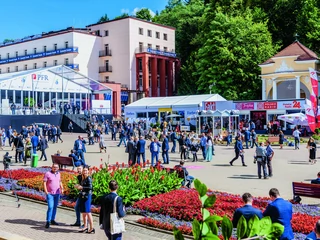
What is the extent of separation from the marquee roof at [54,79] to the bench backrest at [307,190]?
4048cm

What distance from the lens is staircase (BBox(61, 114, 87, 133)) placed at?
47966 millimetres

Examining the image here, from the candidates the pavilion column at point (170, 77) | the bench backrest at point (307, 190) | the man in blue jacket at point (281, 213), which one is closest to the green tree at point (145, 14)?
the pavilion column at point (170, 77)

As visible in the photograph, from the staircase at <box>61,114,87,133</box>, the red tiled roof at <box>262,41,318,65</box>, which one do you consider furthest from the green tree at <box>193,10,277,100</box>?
the staircase at <box>61,114,87,133</box>

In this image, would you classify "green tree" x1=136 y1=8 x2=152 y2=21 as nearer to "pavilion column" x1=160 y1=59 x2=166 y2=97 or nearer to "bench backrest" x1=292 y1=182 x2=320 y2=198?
"pavilion column" x1=160 y1=59 x2=166 y2=97

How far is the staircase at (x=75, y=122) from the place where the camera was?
47966 mm

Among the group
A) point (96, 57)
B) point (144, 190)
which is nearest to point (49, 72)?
point (96, 57)

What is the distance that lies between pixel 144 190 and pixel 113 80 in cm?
5501

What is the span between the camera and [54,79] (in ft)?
171

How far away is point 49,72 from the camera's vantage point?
5147 cm

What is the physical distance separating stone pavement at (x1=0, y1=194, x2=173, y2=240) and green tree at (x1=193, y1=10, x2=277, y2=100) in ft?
135

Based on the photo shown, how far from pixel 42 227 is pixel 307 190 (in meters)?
7.51

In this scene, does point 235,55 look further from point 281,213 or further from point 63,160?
point 281,213

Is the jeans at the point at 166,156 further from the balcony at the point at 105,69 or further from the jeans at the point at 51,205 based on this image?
the balcony at the point at 105,69

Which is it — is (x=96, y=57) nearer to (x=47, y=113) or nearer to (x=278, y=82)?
(x=47, y=113)
